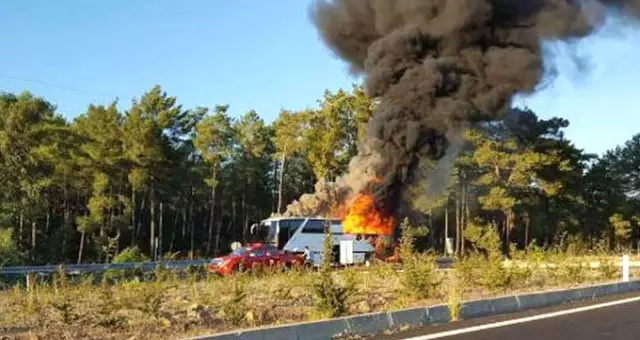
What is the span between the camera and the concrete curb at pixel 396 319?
30.7 ft

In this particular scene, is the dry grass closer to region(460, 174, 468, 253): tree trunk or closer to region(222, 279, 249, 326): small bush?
region(222, 279, 249, 326): small bush

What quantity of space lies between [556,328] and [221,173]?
169 ft

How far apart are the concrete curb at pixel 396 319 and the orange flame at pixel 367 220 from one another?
1863 centimetres

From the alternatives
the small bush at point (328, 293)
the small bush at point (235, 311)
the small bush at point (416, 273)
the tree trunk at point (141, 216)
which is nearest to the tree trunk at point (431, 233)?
the tree trunk at point (141, 216)

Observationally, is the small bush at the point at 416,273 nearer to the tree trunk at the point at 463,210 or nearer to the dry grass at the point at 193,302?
the dry grass at the point at 193,302

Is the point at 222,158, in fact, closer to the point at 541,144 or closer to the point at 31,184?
the point at 31,184

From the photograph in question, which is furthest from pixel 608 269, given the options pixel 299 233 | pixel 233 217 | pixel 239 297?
pixel 233 217

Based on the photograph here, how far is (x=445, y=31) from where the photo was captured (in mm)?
29703

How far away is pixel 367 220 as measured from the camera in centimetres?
3481

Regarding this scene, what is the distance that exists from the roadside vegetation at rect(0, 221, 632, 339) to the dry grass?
0.05 ft

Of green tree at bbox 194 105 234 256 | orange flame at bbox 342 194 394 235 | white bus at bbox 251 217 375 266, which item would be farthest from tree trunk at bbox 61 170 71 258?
orange flame at bbox 342 194 394 235

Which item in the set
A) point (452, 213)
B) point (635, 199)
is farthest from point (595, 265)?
point (635, 199)

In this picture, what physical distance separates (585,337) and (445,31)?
69.6 feet

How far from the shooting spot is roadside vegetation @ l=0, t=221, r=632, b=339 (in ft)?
34.1
